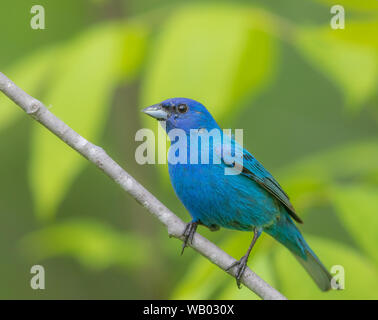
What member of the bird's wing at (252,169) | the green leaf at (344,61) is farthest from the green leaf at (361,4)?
the bird's wing at (252,169)

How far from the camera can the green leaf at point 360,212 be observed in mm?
2951

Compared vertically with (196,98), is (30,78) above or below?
above

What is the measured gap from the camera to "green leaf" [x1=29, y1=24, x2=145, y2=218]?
11.1 ft

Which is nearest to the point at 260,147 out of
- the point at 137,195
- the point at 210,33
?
the point at 210,33

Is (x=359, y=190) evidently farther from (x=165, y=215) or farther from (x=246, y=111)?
(x=246, y=111)

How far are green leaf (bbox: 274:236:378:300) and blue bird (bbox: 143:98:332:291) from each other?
0.67 meters

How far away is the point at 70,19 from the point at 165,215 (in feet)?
15.6

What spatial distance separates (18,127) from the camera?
752 centimetres

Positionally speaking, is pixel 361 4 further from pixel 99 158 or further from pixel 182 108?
pixel 182 108

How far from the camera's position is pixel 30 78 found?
3.74 metres

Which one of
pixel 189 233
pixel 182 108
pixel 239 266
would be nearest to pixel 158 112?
pixel 182 108

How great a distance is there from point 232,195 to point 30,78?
1572 mm

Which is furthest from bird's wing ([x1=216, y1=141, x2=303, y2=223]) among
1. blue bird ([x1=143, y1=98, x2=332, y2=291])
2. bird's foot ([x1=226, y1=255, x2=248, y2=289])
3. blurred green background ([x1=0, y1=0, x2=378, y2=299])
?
bird's foot ([x1=226, y1=255, x2=248, y2=289])

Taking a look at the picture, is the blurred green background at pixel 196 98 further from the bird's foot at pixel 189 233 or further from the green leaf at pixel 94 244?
the bird's foot at pixel 189 233
